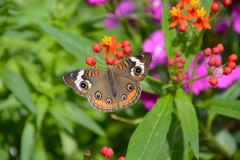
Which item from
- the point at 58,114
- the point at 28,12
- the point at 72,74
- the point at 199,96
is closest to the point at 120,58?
the point at 72,74

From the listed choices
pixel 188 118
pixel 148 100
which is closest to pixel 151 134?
pixel 188 118

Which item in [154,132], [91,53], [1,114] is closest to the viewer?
[154,132]

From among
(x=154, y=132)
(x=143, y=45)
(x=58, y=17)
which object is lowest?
(x=154, y=132)

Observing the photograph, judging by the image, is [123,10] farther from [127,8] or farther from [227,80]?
[227,80]

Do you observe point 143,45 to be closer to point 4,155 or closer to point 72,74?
point 72,74

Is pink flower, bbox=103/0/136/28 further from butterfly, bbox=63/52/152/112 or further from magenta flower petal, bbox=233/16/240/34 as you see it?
butterfly, bbox=63/52/152/112

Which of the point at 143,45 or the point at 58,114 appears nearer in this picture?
the point at 58,114
